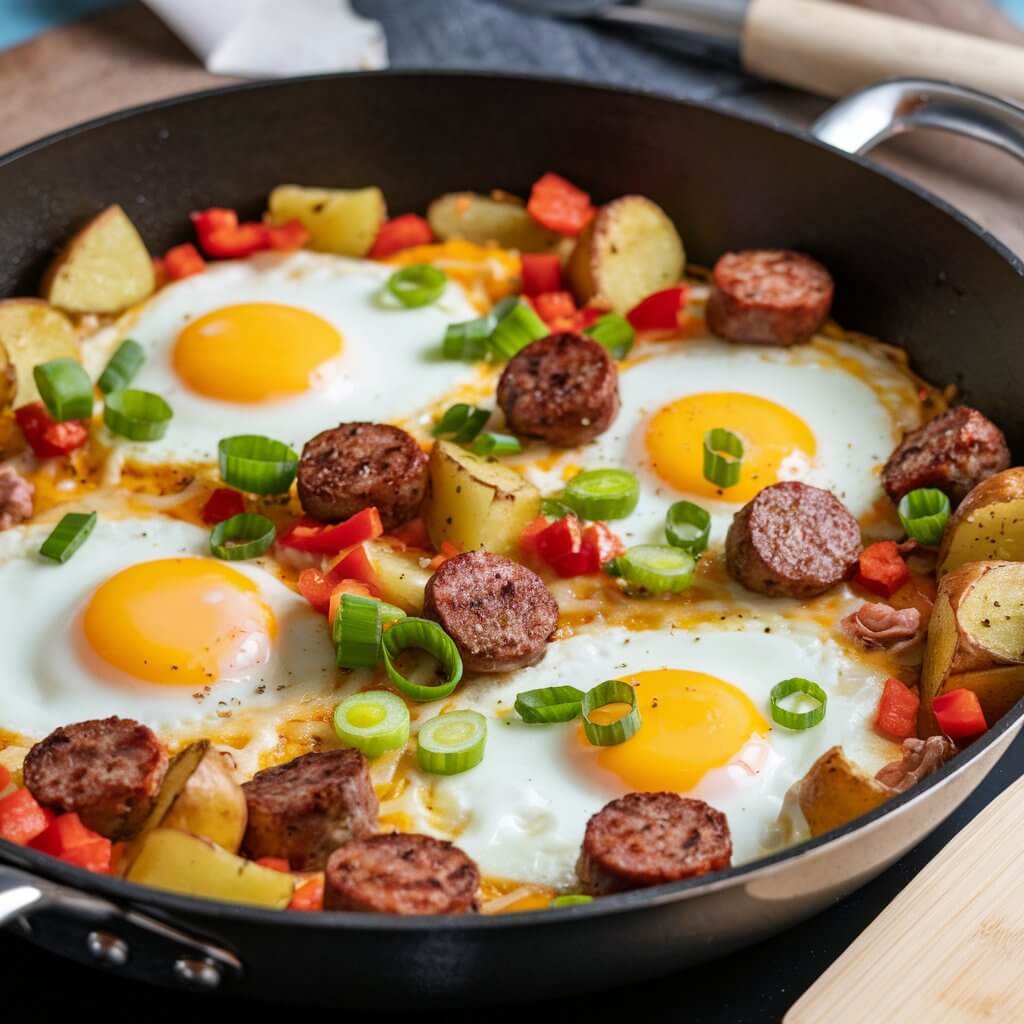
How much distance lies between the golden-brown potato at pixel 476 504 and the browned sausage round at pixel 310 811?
3.16 feet

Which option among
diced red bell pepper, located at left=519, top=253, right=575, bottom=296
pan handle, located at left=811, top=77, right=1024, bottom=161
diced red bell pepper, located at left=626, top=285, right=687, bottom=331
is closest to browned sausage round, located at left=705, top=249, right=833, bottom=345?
diced red bell pepper, located at left=626, top=285, right=687, bottom=331

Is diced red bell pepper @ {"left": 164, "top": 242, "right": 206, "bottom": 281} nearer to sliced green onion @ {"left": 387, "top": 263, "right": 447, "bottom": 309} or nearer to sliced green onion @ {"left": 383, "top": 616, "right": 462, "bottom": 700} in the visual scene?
sliced green onion @ {"left": 387, "top": 263, "right": 447, "bottom": 309}

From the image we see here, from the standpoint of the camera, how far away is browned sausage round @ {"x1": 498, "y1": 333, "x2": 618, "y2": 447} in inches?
175

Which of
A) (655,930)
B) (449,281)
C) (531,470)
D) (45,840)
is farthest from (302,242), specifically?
(655,930)

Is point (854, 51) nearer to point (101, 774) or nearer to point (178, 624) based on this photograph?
point (178, 624)

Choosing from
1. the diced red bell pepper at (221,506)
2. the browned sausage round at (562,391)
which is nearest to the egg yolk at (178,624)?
the diced red bell pepper at (221,506)

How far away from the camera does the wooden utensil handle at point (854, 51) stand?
5.75 metres

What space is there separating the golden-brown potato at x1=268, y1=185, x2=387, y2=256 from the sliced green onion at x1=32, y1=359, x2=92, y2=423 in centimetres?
112

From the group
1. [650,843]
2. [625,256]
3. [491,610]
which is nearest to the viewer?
[650,843]

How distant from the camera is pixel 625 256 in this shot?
510cm

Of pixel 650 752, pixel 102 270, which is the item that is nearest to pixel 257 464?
pixel 102 270

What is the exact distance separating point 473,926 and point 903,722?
4.93 feet

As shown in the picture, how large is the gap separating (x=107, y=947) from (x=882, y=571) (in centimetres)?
235

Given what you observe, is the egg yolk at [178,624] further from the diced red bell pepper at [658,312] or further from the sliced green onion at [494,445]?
the diced red bell pepper at [658,312]
